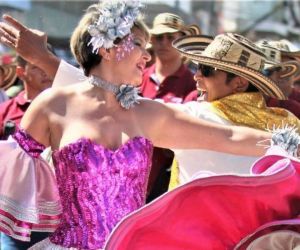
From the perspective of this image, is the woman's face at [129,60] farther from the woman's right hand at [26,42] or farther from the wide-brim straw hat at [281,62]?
the wide-brim straw hat at [281,62]

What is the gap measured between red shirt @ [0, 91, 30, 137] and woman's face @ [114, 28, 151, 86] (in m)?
1.78

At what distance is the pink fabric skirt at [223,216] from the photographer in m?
2.67

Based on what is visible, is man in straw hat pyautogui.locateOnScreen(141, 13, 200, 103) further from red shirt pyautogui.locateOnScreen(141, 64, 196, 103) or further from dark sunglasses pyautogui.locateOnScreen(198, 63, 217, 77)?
dark sunglasses pyautogui.locateOnScreen(198, 63, 217, 77)

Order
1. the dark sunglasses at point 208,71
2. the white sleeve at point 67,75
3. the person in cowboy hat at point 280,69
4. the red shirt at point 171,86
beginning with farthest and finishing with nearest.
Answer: the red shirt at point 171,86 → the person in cowboy hat at point 280,69 → the dark sunglasses at point 208,71 → the white sleeve at point 67,75

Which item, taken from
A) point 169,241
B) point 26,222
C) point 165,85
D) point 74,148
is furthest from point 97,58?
point 165,85

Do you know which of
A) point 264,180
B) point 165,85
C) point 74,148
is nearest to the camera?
point 264,180

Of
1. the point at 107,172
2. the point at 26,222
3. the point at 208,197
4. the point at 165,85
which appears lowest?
the point at 165,85

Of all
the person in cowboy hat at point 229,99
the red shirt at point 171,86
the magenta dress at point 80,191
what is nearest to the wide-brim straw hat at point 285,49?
the red shirt at point 171,86

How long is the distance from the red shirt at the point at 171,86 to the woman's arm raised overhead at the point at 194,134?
8.21 feet

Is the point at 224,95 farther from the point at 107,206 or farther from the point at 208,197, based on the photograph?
the point at 208,197

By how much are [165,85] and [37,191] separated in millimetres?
2977

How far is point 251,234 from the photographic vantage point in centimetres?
274

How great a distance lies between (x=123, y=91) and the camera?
3424mm

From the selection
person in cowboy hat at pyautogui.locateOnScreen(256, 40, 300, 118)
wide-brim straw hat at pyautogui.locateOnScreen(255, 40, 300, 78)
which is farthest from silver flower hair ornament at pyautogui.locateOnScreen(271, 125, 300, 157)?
wide-brim straw hat at pyautogui.locateOnScreen(255, 40, 300, 78)
